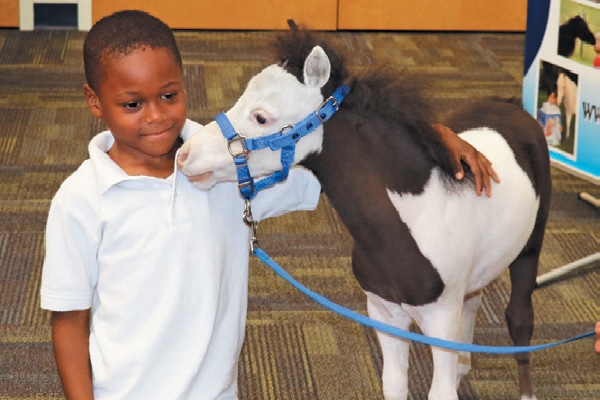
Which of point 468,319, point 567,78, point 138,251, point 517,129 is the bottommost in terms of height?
point 468,319

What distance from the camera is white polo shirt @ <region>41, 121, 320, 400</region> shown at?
1.48 m

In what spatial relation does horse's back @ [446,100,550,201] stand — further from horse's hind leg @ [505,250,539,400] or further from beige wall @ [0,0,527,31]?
beige wall @ [0,0,527,31]

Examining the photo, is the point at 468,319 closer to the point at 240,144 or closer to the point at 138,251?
the point at 240,144

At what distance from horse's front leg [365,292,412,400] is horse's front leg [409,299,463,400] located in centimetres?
7

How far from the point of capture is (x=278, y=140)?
5.82ft

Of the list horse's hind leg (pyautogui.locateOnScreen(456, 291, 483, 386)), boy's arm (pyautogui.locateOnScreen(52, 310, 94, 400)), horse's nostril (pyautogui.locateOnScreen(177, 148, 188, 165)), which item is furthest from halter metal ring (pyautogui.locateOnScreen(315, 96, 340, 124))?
horse's hind leg (pyautogui.locateOnScreen(456, 291, 483, 386))

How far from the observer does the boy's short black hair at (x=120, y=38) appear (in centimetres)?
144

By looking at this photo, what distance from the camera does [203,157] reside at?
163cm

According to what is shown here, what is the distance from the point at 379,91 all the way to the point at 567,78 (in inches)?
77.1

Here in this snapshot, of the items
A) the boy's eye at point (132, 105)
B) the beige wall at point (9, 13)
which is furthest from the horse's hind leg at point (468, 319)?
the beige wall at point (9, 13)

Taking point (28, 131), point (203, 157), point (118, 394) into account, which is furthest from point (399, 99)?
point (28, 131)

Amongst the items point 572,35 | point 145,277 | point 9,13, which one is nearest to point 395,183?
point 145,277

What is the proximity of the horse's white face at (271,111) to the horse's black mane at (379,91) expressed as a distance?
0.02m

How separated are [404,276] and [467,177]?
0.24 metres
